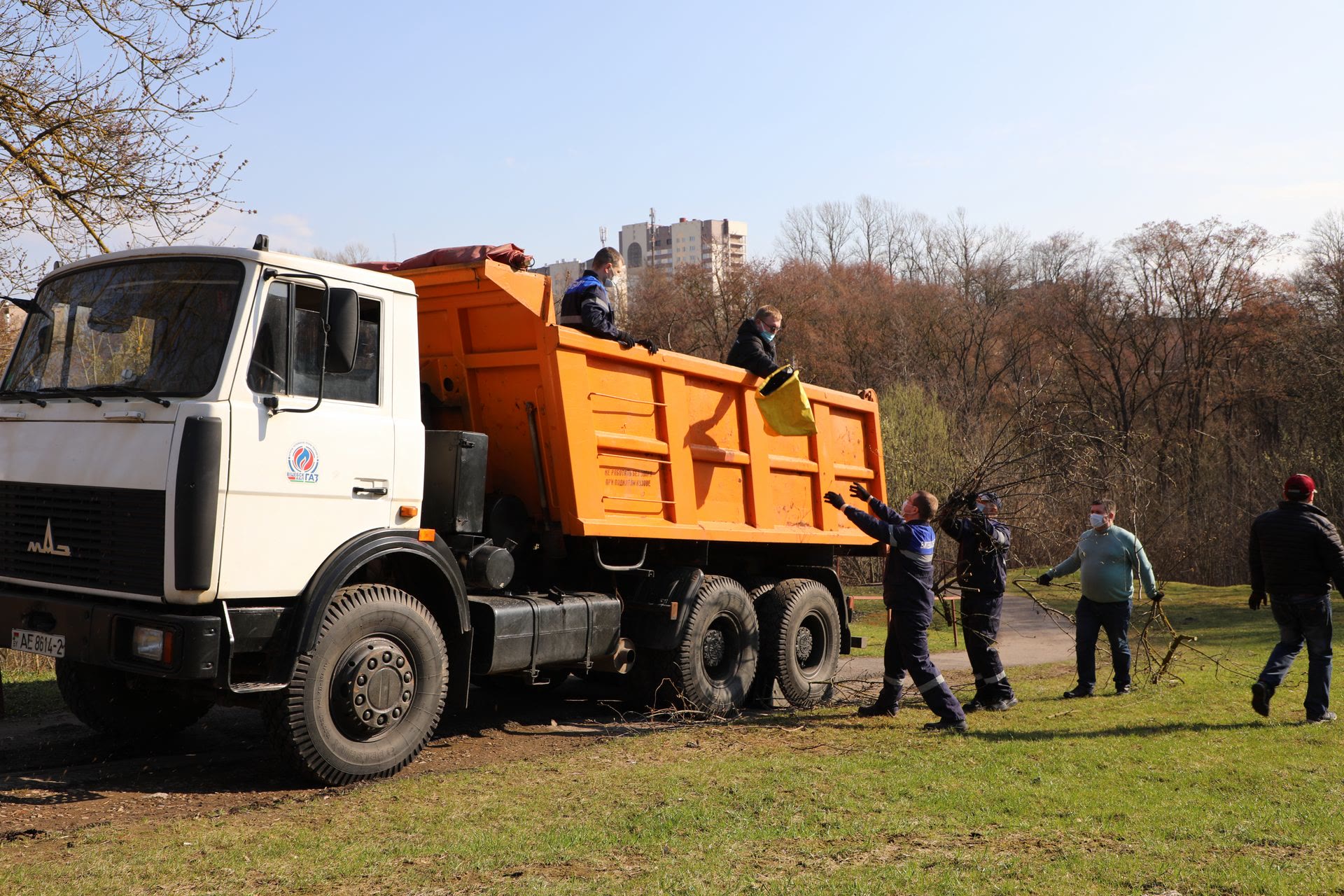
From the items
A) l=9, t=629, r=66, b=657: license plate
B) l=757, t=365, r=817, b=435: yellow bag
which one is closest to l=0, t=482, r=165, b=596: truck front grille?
l=9, t=629, r=66, b=657: license plate

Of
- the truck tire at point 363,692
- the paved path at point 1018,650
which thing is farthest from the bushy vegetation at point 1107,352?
the truck tire at point 363,692

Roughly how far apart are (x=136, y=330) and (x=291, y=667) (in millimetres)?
1914

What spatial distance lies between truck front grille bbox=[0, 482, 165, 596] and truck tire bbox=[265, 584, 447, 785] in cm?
88

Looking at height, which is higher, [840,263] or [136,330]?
[840,263]

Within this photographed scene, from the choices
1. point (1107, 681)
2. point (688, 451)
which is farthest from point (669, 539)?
point (1107, 681)

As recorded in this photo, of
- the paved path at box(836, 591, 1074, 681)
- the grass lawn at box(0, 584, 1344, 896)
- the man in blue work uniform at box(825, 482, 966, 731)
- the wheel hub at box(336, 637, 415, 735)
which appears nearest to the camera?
the grass lawn at box(0, 584, 1344, 896)

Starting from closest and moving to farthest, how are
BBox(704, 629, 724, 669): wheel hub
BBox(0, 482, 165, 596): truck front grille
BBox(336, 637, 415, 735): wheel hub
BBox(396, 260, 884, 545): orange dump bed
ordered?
BBox(0, 482, 165, 596): truck front grille
BBox(336, 637, 415, 735): wheel hub
BBox(396, 260, 884, 545): orange dump bed
BBox(704, 629, 724, 669): wheel hub

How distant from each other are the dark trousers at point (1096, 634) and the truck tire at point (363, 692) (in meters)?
5.59

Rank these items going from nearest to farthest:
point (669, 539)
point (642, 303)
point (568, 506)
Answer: point (568, 506), point (669, 539), point (642, 303)

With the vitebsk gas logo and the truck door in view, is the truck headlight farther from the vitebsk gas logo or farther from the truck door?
the vitebsk gas logo

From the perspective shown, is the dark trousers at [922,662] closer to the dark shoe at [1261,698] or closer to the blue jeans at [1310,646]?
the dark shoe at [1261,698]

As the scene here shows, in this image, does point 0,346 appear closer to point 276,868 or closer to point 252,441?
point 252,441

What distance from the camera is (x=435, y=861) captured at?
14.7 feet

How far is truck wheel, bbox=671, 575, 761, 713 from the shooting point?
8102 mm
